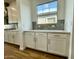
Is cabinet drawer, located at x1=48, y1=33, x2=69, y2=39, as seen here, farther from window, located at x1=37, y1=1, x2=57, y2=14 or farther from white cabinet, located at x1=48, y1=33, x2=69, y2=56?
window, located at x1=37, y1=1, x2=57, y2=14

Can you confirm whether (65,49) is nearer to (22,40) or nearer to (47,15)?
(47,15)

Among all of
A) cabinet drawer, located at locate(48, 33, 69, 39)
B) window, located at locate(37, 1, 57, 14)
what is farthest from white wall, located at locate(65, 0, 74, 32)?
window, located at locate(37, 1, 57, 14)

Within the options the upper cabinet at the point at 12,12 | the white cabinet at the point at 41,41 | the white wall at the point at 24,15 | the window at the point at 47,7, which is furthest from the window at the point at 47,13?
the upper cabinet at the point at 12,12

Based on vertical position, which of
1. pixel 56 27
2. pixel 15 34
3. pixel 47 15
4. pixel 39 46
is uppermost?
pixel 47 15

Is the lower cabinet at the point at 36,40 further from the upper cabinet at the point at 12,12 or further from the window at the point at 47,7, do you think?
the upper cabinet at the point at 12,12

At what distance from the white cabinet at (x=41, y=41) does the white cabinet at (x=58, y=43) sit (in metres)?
0.19

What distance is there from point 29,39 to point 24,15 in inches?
41.8

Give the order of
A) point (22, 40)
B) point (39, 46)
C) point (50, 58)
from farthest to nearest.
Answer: point (22, 40) < point (39, 46) < point (50, 58)

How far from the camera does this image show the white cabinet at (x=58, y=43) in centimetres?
284

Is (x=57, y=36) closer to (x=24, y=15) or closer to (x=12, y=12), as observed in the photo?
(x=24, y=15)
